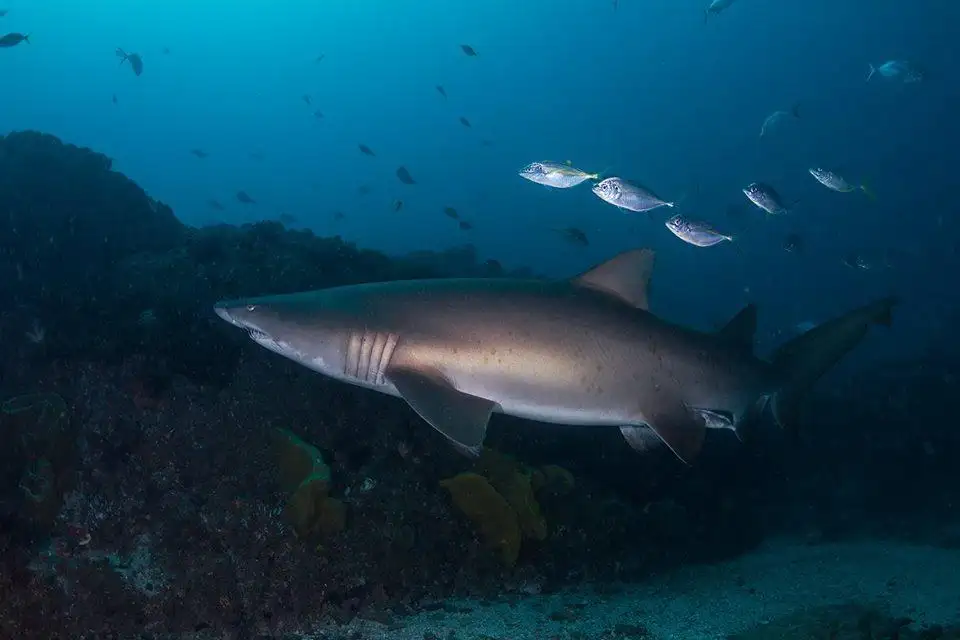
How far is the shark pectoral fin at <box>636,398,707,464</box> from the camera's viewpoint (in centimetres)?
443

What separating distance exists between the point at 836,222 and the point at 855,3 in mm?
40074

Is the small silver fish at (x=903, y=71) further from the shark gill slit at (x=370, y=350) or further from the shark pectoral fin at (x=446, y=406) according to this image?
the shark gill slit at (x=370, y=350)

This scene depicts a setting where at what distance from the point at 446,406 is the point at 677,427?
195 cm

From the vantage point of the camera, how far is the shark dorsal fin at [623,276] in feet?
14.8

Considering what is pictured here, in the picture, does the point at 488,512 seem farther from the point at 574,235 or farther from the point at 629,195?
the point at 574,235

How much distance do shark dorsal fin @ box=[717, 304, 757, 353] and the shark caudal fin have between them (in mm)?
458

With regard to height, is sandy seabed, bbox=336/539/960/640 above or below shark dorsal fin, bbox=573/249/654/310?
below

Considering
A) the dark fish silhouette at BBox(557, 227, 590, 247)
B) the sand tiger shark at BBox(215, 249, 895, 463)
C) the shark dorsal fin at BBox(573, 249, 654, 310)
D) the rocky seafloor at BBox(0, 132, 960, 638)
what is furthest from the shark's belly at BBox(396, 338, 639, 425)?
the dark fish silhouette at BBox(557, 227, 590, 247)

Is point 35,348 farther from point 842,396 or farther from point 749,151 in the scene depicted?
point 749,151

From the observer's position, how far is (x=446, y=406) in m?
3.80

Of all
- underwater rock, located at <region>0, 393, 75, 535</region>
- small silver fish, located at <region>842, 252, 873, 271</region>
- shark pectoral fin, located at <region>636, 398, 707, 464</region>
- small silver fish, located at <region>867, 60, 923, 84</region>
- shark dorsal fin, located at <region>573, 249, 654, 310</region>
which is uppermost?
small silver fish, located at <region>867, 60, 923, 84</region>

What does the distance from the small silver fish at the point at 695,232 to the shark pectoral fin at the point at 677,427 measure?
7.09 m

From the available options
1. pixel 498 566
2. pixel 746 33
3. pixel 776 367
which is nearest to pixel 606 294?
pixel 776 367

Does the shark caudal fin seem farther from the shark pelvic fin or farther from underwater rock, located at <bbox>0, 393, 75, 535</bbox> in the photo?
underwater rock, located at <bbox>0, 393, 75, 535</bbox>
